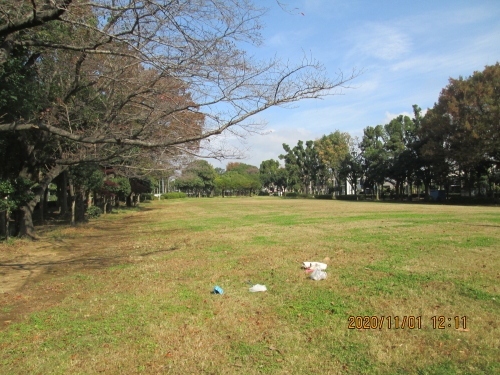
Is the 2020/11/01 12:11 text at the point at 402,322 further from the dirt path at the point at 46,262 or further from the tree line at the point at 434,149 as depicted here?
the tree line at the point at 434,149

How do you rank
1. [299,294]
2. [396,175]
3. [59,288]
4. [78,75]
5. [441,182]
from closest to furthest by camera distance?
[299,294] < [59,288] < [78,75] < [441,182] < [396,175]

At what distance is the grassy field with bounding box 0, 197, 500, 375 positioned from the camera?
141 inches

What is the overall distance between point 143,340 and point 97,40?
17.9ft

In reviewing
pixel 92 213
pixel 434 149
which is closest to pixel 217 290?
pixel 92 213

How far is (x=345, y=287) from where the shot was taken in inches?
229

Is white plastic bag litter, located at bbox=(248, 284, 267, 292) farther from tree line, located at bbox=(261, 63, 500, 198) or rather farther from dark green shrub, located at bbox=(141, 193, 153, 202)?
dark green shrub, located at bbox=(141, 193, 153, 202)

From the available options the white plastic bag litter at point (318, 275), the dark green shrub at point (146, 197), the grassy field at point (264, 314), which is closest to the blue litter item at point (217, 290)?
the grassy field at point (264, 314)

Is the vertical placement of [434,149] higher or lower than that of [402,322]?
higher

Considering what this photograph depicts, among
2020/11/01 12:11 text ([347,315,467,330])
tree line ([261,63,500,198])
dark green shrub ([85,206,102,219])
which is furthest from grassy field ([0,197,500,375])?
tree line ([261,63,500,198])

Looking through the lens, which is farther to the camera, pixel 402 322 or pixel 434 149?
pixel 434 149

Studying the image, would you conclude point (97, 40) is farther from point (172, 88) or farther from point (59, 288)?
point (59, 288)

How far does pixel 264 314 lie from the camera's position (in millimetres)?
4855

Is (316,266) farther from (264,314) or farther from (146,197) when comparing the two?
(146,197)

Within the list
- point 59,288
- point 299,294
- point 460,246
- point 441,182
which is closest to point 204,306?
point 299,294
